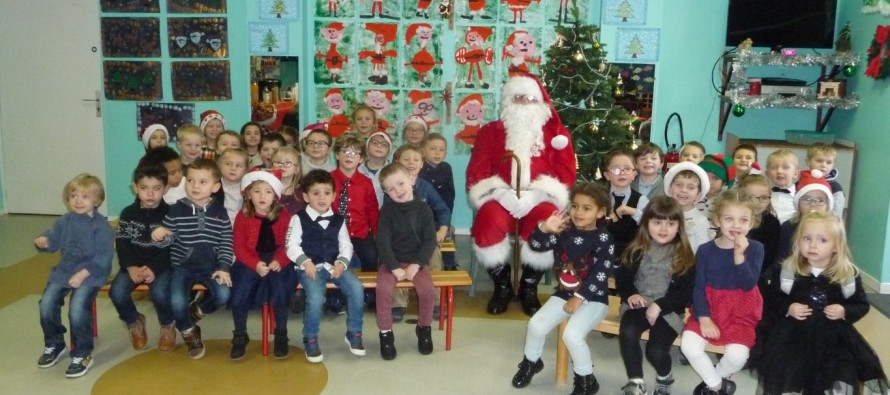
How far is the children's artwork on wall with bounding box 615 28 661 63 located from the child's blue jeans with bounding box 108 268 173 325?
417 centimetres

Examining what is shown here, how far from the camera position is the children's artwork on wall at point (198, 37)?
264 inches

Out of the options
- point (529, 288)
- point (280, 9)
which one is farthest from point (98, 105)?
point (529, 288)

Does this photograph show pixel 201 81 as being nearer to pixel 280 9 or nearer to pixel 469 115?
pixel 280 9

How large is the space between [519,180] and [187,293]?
2091mm

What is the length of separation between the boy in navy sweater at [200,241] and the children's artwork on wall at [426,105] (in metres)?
2.95

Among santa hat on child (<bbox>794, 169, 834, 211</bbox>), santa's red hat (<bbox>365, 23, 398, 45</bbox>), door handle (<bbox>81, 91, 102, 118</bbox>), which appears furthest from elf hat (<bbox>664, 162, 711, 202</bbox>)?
door handle (<bbox>81, 91, 102, 118</bbox>)

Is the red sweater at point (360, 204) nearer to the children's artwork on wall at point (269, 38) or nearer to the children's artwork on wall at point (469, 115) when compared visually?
the children's artwork on wall at point (469, 115)

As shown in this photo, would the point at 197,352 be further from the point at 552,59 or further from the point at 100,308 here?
the point at 552,59

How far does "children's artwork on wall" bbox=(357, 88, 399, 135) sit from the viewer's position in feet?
22.3

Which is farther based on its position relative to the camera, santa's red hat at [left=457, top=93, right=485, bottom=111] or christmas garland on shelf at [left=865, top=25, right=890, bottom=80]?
santa's red hat at [left=457, top=93, right=485, bottom=111]

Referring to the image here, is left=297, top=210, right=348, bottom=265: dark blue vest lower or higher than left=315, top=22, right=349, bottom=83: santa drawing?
lower

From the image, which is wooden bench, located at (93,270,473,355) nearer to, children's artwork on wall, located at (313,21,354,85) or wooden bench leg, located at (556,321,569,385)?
wooden bench leg, located at (556,321,569,385)

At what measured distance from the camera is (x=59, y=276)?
150 inches

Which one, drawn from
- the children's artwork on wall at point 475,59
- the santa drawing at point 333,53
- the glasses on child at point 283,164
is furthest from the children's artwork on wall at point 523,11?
the glasses on child at point 283,164
